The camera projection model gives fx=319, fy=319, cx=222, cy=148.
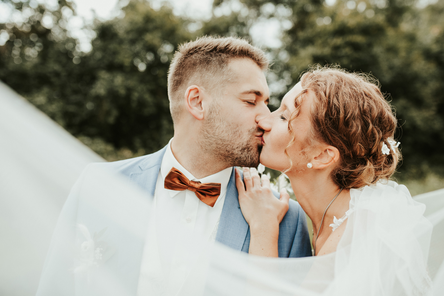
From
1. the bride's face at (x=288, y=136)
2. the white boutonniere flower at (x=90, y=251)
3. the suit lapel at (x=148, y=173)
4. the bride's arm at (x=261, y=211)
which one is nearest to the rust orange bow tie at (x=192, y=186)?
the suit lapel at (x=148, y=173)

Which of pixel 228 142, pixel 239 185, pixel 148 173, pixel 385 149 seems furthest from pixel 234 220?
pixel 385 149

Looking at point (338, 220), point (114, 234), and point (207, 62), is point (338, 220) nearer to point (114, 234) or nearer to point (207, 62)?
point (114, 234)

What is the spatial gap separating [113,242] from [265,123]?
138 centimetres

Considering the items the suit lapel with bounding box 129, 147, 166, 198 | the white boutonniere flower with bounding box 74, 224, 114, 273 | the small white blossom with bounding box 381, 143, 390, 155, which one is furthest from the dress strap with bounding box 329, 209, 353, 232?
the white boutonniere flower with bounding box 74, 224, 114, 273

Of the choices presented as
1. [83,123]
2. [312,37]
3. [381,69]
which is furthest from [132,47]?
[381,69]

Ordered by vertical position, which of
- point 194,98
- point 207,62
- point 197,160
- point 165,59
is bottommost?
point 165,59

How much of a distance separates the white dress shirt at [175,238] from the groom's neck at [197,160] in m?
0.08

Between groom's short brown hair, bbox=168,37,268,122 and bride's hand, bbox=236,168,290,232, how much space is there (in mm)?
836

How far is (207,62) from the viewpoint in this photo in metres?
2.75

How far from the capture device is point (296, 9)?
15.0 meters

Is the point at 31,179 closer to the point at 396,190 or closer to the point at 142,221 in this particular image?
the point at 142,221

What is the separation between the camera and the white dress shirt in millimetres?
2051

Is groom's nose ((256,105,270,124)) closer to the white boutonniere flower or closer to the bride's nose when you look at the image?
the bride's nose

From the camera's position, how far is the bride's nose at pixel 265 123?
8.07 ft
